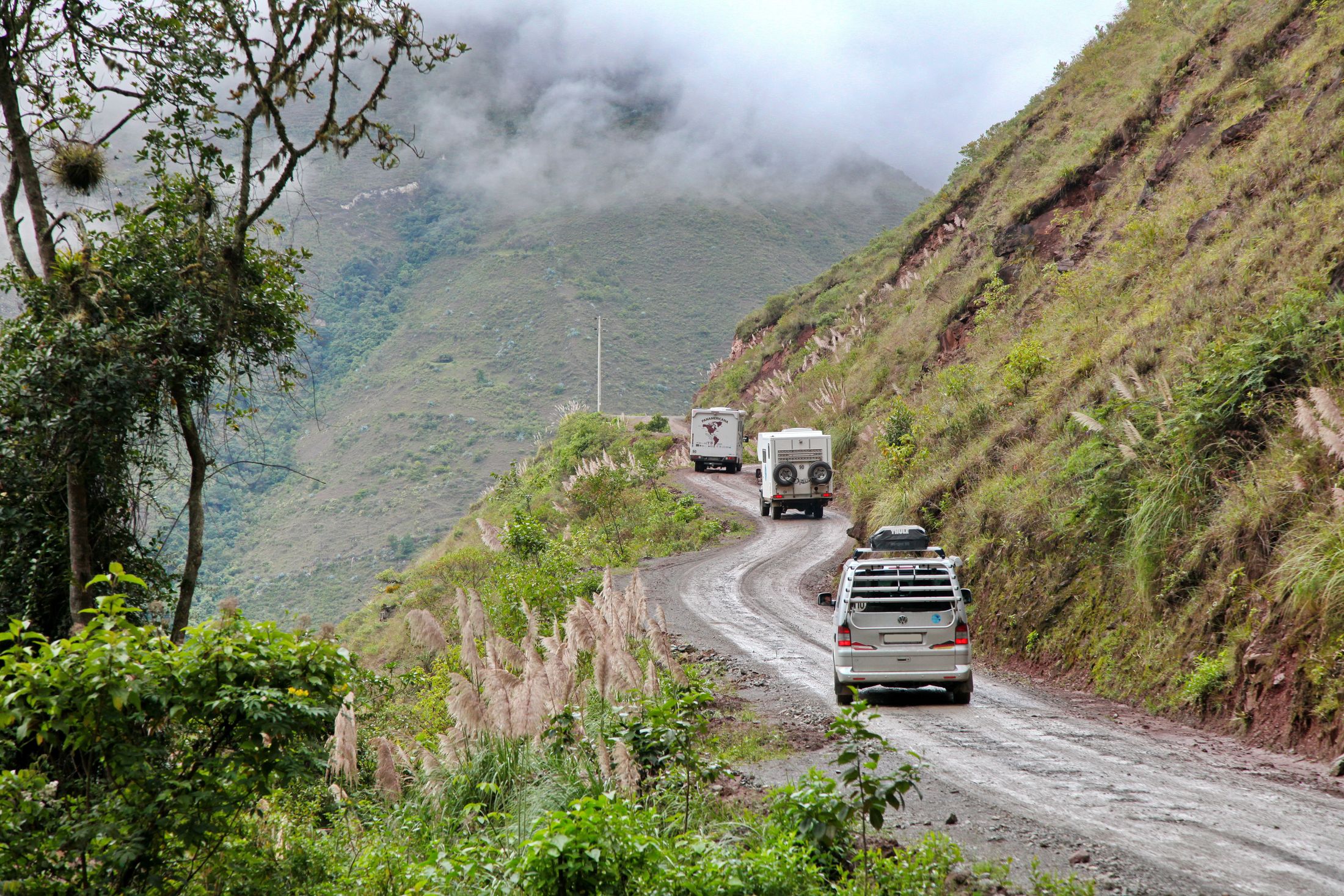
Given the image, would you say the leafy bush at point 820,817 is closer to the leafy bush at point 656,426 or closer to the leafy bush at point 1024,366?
the leafy bush at point 1024,366

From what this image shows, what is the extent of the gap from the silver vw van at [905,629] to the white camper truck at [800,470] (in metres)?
20.7

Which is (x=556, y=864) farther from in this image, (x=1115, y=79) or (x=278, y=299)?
(x=1115, y=79)

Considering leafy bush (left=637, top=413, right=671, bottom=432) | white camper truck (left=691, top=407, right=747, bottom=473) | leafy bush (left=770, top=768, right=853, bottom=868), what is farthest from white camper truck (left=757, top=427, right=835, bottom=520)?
leafy bush (left=770, top=768, right=853, bottom=868)

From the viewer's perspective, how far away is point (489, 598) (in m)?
17.4

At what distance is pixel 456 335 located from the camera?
100688 millimetres

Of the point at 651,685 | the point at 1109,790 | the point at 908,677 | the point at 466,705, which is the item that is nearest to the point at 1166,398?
the point at 908,677

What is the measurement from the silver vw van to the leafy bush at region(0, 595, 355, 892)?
23.2ft

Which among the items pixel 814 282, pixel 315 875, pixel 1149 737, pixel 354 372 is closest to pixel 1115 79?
pixel 814 282

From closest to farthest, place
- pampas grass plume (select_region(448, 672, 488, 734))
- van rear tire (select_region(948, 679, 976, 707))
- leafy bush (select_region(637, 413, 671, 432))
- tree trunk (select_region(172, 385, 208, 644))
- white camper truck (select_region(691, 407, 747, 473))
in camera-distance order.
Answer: pampas grass plume (select_region(448, 672, 488, 734)), tree trunk (select_region(172, 385, 208, 644)), van rear tire (select_region(948, 679, 976, 707)), white camper truck (select_region(691, 407, 747, 473)), leafy bush (select_region(637, 413, 671, 432))

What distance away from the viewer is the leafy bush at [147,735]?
15.4ft

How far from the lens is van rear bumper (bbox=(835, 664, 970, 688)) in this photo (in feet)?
36.3

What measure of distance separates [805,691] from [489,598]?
7.47 m

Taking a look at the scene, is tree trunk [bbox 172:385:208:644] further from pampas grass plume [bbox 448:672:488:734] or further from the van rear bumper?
the van rear bumper

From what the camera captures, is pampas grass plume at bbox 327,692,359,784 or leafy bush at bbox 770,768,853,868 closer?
leafy bush at bbox 770,768,853,868
